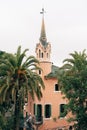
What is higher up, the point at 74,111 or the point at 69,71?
the point at 69,71

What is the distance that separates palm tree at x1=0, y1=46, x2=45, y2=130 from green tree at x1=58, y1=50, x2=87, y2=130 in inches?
157

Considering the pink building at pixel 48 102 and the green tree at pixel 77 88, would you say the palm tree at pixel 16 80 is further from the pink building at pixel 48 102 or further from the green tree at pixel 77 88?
the pink building at pixel 48 102

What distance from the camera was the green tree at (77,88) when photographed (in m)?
59.2

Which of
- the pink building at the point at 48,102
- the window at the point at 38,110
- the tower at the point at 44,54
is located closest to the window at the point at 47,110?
the pink building at the point at 48,102

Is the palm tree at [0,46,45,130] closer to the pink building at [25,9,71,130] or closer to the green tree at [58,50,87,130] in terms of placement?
the green tree at [58,50,87,130]

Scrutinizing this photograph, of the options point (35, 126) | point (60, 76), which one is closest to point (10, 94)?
point (60, 76)

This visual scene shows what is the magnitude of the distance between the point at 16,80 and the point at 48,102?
15.1 meters

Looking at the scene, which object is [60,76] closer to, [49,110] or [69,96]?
[69,96]

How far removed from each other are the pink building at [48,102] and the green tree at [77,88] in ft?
34.5

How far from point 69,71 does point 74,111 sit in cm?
518

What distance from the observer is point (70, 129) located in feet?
236

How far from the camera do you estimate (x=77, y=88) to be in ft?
197

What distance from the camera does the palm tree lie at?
186ft

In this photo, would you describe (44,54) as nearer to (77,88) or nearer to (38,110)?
(38,110)
